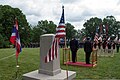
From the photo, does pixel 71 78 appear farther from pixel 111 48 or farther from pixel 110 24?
pixel 110 24

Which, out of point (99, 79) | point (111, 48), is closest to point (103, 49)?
point (111, 48)

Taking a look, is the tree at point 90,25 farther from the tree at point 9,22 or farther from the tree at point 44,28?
the tree at point 9,22

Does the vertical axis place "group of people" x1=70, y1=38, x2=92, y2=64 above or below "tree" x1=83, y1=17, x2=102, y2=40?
below

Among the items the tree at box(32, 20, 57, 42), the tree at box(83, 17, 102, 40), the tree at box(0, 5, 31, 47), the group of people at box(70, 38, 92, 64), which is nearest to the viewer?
the group of people at box(70, 38, 92, 64)

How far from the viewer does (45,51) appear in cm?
649

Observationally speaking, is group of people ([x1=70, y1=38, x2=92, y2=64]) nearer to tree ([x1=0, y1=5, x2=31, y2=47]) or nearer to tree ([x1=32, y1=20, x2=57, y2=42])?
tree ([x1=0, y1=5, x2=31, y2=47])

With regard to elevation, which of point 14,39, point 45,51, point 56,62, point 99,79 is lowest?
point 99,79

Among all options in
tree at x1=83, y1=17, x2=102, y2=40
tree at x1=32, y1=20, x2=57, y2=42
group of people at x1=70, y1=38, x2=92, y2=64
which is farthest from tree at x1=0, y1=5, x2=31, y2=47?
tree at x1=83, y1=17, x2=102, y2=40

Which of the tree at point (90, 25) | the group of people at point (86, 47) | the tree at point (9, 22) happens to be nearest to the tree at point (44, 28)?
the tree at point (90, 25)

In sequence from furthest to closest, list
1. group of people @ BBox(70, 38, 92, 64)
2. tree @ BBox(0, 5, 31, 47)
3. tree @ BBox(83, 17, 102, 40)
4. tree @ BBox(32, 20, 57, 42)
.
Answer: tree @ BBox(83, 17, 102, 40), tree @ BBox(32, 20, 57, 42), tree @ BBox(0, 5, 31, 47), group of people @ BBox(70, 38, 92, 64)

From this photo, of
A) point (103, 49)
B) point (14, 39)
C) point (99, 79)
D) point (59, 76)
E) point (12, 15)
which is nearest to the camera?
point (59, 76)

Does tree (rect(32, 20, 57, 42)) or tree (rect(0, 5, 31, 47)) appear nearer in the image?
tree (rect(0, 5, 31, 47))

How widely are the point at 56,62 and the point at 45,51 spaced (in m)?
0.57

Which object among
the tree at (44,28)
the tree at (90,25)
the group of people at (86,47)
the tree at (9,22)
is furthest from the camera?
the tree at (90,25)
